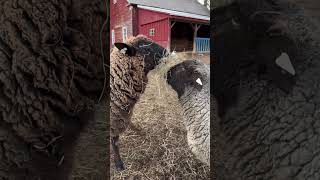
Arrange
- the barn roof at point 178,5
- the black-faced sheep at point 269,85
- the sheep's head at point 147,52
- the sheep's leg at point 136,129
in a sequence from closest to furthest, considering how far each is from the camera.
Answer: the black-faced sheep at point 269,85
the sheep's head at point 147,52
the sheep's leg at point 136,129
the barn roof at point 178,5

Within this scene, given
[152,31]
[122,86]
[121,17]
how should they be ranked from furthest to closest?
[121,17], [152,31], [122,86]

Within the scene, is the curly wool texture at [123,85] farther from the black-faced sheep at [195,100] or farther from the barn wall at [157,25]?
the barn wall at [157,25]

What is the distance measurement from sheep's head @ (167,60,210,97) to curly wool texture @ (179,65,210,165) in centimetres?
1

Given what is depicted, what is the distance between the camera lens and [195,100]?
12.9 feet

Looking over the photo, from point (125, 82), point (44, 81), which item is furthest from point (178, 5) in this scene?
point (44, 81)

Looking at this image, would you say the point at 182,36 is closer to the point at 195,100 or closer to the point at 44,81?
the point at 195,100

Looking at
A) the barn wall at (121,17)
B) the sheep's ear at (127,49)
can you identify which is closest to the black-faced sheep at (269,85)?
the sheep's ear at (127,49)

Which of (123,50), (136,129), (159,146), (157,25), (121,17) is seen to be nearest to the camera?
(123,50)

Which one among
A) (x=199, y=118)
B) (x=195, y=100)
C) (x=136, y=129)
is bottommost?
(x=136, y=129)

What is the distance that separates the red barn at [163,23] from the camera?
11.1m

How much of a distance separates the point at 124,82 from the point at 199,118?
1151 mm

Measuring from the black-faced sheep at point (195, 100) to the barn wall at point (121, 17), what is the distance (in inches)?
292

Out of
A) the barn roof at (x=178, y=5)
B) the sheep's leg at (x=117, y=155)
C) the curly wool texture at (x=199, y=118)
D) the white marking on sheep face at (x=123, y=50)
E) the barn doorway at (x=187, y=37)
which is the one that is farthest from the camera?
the barn roof at (x=178, y=5)

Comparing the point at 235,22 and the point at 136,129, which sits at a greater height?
the point at 235,22
